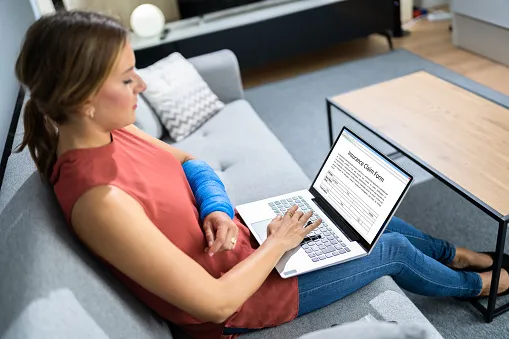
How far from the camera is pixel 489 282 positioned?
1588 mm

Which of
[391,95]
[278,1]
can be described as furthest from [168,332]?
[278,1]

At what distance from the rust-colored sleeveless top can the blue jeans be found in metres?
0.05

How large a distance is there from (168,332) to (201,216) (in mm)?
292

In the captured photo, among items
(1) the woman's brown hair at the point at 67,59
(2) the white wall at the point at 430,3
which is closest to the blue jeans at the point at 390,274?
(1) the woman's brown hair at the point at 67,59

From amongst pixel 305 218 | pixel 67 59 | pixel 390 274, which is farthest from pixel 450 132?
pixel 67 59

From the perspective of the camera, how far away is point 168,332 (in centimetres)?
120

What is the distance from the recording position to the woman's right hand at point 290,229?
1213mm

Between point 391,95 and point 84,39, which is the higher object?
point 84,39

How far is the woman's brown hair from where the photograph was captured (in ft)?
3.06

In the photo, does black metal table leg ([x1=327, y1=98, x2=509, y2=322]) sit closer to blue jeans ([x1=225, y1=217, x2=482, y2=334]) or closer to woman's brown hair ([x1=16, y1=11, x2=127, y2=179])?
blue jeans ([x1=225, y1=217, x2=482, y2=334])

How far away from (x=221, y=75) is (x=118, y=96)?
165cm

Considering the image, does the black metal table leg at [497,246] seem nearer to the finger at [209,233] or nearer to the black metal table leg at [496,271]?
the black metal table leg at [496,271]

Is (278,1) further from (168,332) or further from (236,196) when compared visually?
(168,332)

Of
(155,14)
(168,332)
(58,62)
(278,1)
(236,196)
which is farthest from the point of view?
(278,1)
